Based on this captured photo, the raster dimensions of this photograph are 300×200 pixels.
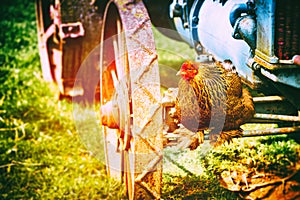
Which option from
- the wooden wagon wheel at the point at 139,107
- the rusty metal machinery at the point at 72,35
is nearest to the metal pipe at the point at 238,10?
the wooden wagon wheel at the point at 139,107

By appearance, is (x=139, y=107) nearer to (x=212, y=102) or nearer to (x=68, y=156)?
(x=212, y=102)

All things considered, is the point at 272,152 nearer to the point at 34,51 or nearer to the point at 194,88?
A: the point at 194,88

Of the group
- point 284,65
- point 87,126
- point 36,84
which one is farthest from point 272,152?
point 36,84

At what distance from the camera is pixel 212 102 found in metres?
2.14

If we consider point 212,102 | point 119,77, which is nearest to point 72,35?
point 119,77

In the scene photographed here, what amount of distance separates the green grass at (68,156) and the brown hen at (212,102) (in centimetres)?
60

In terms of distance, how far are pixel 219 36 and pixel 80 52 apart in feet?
6.32

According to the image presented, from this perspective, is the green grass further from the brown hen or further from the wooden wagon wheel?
the brown hen

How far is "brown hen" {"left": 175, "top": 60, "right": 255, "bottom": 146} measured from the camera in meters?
2.12

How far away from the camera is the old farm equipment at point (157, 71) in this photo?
2.02 metres

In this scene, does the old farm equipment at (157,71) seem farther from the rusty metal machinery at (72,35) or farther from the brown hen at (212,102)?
the rusty metal machinery at (72,35)

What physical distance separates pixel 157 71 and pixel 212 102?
335 millimetres

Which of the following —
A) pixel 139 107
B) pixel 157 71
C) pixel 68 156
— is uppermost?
pixel 157 71

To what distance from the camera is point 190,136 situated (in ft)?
7.41
